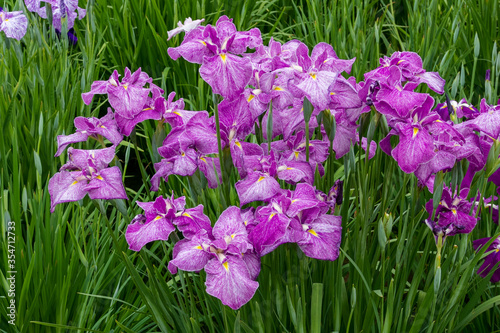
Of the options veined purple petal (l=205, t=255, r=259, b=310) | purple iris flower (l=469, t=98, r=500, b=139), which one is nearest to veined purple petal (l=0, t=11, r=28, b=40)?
veined purple petal (l=205, t=255, r=259, b=310)

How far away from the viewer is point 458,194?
1.47 m

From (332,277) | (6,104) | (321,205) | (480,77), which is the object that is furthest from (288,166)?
(480,77)

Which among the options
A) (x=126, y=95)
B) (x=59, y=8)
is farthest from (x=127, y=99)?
(x=59, y=8)

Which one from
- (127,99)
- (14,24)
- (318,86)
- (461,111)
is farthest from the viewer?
(14,24)

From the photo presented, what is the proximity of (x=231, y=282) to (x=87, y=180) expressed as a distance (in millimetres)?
461

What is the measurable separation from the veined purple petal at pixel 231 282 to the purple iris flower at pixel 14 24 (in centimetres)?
203

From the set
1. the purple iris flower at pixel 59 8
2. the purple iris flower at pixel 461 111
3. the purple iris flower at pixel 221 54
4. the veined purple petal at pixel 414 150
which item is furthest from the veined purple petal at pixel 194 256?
the purple iris flower at pixel 59 8

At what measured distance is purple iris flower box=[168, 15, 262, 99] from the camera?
1227 millimetres

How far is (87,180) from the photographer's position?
129 centimetres

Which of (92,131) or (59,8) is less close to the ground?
(59,8)

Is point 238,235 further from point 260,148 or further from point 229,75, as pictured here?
point 229,75

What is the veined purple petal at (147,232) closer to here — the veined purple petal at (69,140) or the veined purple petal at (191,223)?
the veined purple petal at (191,223)

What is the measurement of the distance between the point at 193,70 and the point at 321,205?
6.74 ft

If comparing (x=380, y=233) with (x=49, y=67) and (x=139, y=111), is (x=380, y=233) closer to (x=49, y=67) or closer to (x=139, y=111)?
(x=139, y=111)
